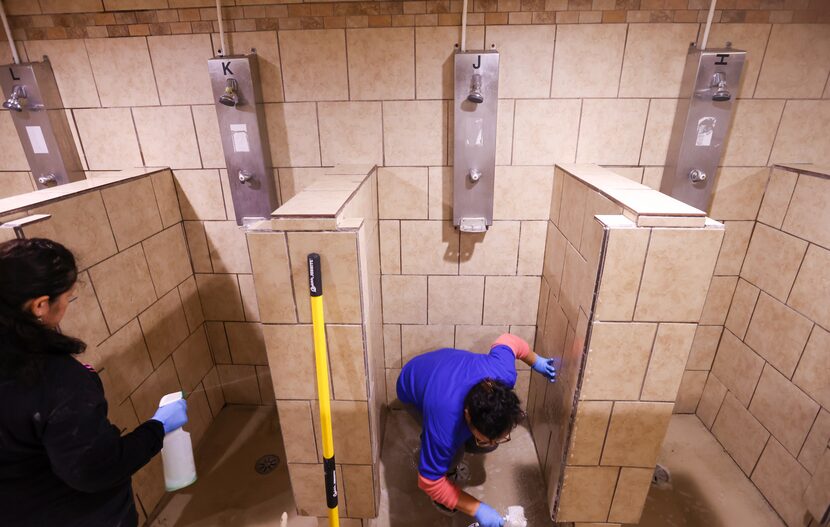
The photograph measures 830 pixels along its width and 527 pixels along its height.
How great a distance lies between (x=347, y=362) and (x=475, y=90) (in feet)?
4.07

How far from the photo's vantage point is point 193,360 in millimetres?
2275

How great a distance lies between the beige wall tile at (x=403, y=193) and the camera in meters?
2.02

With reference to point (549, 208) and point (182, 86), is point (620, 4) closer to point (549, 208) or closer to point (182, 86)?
point (549, 208)

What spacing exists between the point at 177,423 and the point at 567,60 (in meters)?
2.07

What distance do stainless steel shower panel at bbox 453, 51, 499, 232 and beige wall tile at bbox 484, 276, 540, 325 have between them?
38 cm

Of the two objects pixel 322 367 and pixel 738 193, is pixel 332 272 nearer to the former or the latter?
pixel 322 367

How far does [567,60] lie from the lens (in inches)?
71.5

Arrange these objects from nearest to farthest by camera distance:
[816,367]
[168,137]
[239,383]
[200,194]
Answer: [816,367], [168,137], [200,194], [239,383]

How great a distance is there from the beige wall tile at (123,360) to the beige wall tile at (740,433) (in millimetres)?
2900

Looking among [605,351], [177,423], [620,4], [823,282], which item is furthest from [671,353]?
[177,423]

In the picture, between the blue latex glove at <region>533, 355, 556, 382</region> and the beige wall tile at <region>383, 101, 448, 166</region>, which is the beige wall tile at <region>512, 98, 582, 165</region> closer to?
the beige wall tile at <region>383, 101, 448, 166</region>

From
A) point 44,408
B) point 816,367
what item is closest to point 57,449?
point 44,408

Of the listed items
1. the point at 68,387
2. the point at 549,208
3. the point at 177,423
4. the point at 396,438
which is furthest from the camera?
the point at 396,438

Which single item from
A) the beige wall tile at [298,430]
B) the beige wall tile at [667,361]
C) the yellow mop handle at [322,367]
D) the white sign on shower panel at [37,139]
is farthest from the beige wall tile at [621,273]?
the white sign on shower panel at [37,139]
